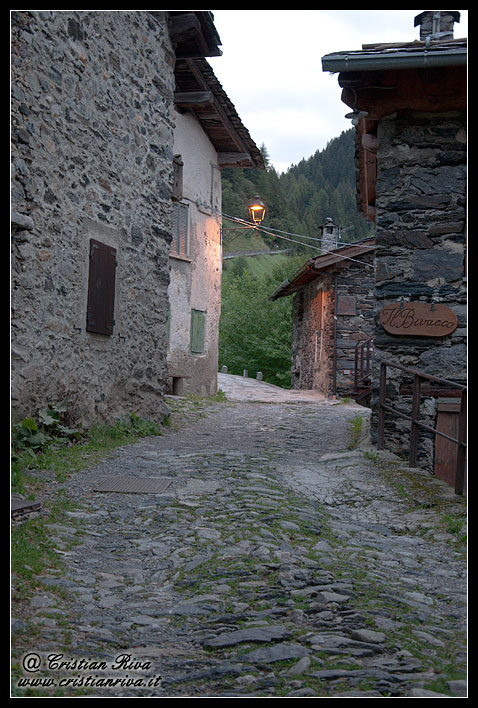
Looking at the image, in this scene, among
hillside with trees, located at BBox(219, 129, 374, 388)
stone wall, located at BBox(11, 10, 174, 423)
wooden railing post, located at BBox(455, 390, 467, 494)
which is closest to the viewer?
wooden railing post, located at BBox(455, 390, 467, 494)

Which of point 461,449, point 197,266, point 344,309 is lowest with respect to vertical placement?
point 461,449

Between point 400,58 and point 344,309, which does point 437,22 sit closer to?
point 400,58

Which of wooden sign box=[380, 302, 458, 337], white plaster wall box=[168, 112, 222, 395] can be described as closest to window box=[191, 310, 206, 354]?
white plaster wall box=[168, 112, 222, 395]

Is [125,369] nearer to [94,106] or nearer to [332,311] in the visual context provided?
[94,106]

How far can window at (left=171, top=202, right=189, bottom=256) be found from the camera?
1419 centimetres

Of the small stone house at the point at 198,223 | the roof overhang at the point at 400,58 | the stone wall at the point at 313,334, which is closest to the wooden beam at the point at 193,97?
the small stone house at the point at 198,223

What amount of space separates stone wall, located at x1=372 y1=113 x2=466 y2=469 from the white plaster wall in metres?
7.09

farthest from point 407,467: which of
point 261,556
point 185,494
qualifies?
point 261,556

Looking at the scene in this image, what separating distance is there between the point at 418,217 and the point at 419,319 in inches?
45.0

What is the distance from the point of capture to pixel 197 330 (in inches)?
594

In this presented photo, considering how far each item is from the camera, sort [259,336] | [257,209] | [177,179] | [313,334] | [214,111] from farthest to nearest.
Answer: [259,336] → [313,334] → [257,209] → [214,111] → [177,179]

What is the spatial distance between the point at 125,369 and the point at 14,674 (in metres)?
6.02

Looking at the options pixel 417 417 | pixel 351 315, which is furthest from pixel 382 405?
pixel 351 315

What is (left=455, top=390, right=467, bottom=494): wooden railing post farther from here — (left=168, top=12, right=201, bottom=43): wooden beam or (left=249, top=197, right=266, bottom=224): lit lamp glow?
(left=249, top=197, right=266, bottom=224): lit lamp glow
